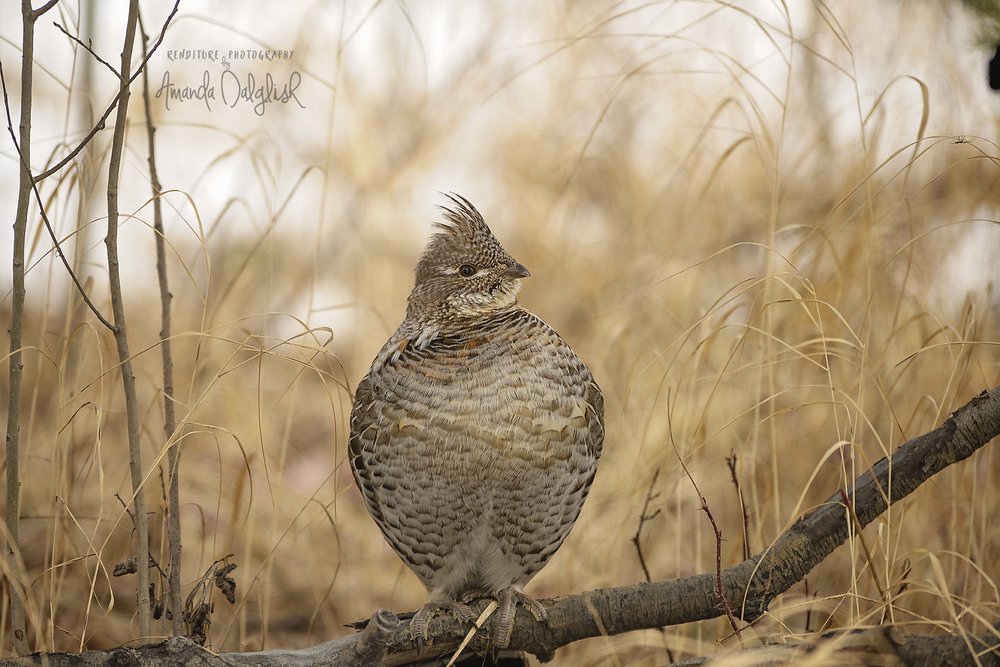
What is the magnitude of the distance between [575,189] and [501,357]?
3.49m

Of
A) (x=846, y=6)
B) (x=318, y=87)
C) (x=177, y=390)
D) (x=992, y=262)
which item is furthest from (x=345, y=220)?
(x=992, y=262)

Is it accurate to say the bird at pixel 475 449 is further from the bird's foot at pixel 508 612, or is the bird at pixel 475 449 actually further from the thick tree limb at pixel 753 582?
the thick tree limb at pixel 753 582

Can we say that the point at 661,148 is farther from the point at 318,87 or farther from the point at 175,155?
the point at 175,155

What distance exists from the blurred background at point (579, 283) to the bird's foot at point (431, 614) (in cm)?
42

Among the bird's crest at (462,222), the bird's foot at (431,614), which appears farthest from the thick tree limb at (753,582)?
the bird's crest at (462,222)

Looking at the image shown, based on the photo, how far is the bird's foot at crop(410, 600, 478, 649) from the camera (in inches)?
80.7

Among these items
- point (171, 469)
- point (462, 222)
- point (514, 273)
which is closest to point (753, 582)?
point (514, 273)

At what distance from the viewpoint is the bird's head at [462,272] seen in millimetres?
2346

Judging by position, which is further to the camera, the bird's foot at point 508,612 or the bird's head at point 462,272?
the bird's head at point 462,272

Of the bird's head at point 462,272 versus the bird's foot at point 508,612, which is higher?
the bird's head at point 462,272

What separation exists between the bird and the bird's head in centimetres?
2
